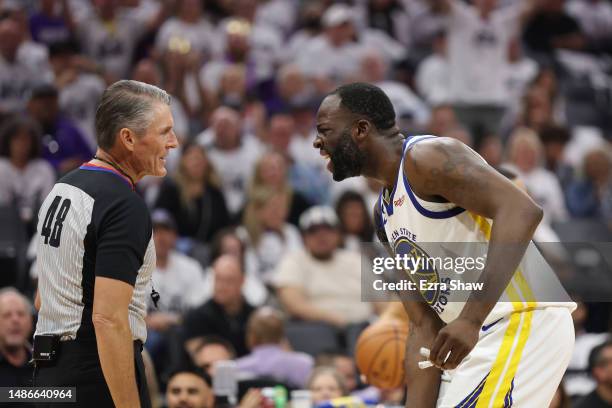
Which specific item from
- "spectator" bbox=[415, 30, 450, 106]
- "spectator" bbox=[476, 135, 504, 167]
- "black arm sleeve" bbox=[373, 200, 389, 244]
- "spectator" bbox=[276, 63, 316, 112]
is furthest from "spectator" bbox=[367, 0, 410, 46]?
"black arm sleeve" bbox=[373, 200, 389, 244]

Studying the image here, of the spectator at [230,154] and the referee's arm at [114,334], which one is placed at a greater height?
the spectator at [230,154]

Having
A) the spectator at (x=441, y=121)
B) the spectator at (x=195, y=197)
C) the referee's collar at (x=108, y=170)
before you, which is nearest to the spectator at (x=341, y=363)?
the spectator at (x=195, y=197)

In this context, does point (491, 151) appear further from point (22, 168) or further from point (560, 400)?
point (22, 168)

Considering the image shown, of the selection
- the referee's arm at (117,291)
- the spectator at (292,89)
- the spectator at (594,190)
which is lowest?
the referee's arm at (117,291)

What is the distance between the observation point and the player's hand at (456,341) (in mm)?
3812

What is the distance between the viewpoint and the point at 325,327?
30.7ft

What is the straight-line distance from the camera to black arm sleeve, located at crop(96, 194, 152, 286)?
3842 mm

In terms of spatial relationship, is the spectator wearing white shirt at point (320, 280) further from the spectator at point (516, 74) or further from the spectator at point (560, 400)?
the spectator at point (516, 74)

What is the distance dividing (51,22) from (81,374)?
9.47 m

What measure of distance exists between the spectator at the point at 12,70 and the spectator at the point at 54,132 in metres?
0.81

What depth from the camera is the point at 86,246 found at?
12.9ft

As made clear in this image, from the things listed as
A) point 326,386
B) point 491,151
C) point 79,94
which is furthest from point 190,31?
point 326,386

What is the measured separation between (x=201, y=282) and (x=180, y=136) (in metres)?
2.16

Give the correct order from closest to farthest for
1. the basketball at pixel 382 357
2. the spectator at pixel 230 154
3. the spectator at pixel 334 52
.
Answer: the basketball at pixel 382 357 → the spectator at pixel 230 154 → the spectator at pixel 334 52
